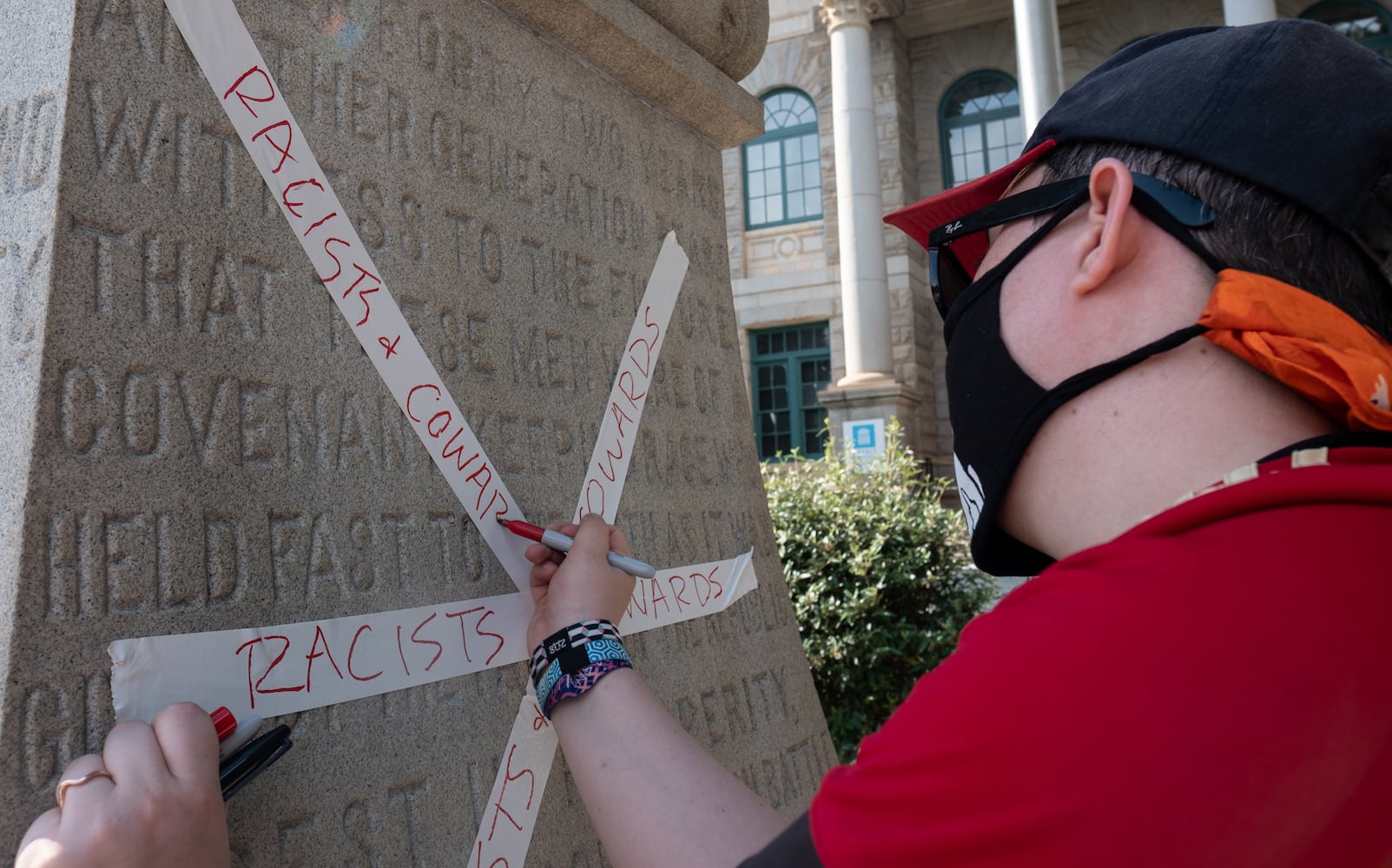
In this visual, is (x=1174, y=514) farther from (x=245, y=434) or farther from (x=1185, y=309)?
(x=245, y=434)

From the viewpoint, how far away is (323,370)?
54.9 inches

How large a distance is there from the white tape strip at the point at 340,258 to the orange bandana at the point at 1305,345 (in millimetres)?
1036

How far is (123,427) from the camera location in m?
1.16

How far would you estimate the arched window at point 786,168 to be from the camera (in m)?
18.9

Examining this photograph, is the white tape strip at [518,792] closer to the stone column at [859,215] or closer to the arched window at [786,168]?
the stone column at [859,215]

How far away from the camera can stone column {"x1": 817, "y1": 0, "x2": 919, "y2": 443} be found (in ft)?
53.8

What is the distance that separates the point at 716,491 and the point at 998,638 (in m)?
1.53

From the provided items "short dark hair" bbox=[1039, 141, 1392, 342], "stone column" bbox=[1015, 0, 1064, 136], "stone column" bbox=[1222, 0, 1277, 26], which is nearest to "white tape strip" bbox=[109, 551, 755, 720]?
"short dark hair" bbox=[1039, 141, 1392, 342]

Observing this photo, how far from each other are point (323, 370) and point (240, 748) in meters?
0.50

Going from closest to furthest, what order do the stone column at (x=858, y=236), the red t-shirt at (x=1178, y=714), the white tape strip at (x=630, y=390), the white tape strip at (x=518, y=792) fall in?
the red t-shirt at (x=1178, y=714)
the white tape strip at (x=518, y=792)
the white tape strip at (x=630, y=390)
the stone column at (x=858, y=236)

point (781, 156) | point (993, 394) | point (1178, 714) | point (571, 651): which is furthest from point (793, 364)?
point (1178, 714)

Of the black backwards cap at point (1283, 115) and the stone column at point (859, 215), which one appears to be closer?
the black backwards cap at point (1283, 115)

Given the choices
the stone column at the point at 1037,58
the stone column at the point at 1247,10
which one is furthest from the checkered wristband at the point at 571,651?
the stone column at the point at 1247,10

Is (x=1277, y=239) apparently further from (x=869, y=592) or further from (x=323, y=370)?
(x=869, y=592)
